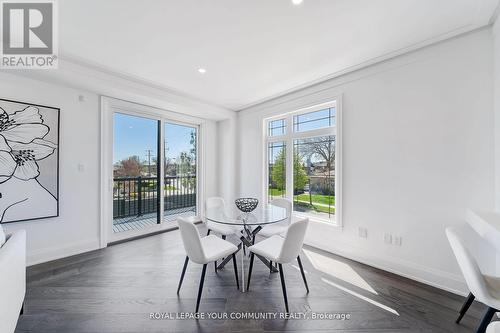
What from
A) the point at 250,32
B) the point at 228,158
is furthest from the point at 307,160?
the point at 250,32

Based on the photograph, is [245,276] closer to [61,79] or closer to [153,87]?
[153,87]

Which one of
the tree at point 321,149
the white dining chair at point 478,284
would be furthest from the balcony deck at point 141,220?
the white dining chair at point 478,284

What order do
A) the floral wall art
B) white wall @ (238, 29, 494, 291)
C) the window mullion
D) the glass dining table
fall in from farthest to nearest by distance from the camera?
the window mullion
the floral wall art
the glass dining table
white wall @ (238, 29, 494, 291)

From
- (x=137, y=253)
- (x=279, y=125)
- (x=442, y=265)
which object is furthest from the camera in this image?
(x=279, y=125)

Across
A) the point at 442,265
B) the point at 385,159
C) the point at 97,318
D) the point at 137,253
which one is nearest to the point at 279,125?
the point at 385,159

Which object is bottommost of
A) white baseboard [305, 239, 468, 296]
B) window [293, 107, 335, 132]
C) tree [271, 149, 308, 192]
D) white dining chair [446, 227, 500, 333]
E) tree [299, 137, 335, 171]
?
white baseboard [305, 239, 468, 296]

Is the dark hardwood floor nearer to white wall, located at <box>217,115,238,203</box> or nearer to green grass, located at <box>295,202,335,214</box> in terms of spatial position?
green grass, located at <box>295,202,335,214</box>

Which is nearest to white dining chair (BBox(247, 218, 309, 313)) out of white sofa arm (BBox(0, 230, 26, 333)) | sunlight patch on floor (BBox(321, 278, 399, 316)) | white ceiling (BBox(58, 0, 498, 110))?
sunlight patch on floor (BBox(321, 278, 399, 316))

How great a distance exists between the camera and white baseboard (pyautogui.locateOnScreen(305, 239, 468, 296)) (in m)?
2.05

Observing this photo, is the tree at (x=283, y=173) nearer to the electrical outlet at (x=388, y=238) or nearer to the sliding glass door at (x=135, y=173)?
the electrical outlet at (x=388, y=238)

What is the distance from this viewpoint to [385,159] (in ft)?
8.27

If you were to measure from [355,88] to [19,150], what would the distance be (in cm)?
446

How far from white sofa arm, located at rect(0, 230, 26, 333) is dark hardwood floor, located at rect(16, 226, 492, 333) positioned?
0.36 metres

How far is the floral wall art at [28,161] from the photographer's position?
2426 mm
